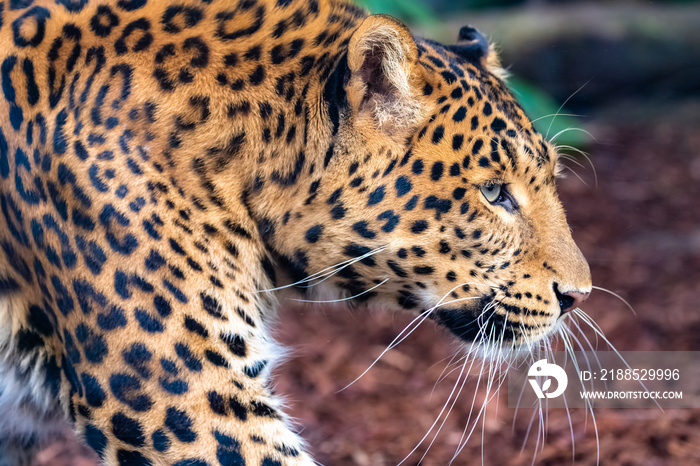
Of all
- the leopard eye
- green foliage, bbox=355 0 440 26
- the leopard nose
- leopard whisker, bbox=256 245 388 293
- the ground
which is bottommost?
the ground

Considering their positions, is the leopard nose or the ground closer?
the leopard nose

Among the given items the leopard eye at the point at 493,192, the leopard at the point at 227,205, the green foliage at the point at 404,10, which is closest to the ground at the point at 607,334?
the leopard at the point at 227,205

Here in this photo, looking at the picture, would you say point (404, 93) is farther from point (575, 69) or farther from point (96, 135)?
point (575, 69)

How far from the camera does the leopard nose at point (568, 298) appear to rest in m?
2.54

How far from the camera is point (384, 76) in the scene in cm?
228

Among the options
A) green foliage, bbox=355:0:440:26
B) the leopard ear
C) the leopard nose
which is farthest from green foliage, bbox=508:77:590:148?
the leopard ear

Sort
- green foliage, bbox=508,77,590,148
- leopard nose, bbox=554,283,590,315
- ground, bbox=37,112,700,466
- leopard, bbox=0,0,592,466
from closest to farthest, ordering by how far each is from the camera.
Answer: leopard, bbox=0,0,592,466
leopard nose, bbox=554,283,590,315
ground, bbox=37,112,700,466
green foliage, bbox=508,77,590,148

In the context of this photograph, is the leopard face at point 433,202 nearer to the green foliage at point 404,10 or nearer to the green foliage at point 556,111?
the green foliage at point 404,10

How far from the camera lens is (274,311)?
105 inches

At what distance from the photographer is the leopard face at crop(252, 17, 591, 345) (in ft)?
7.66

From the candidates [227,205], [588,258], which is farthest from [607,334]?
[227,205]

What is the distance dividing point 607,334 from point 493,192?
2.45 metres

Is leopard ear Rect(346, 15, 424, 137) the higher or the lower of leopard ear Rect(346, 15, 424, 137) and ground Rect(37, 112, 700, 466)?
the higher

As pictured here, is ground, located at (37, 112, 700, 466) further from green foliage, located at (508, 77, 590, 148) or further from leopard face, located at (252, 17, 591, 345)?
leopard face, located at (252, 17, 591, 345)
